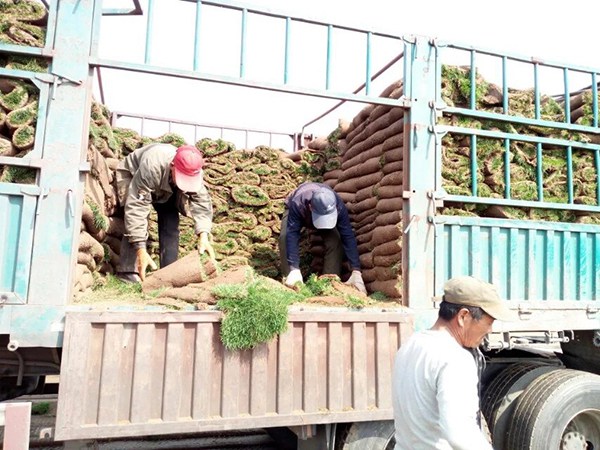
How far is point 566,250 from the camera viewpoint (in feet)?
12.2

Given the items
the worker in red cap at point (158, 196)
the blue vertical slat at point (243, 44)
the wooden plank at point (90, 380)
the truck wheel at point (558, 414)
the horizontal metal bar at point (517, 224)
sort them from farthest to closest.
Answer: the worker in red cap at point (158, 196), the horizontal metal bar at point (517, 224), the truck wheel at point (558, 414), the blue vertical slat at point (243, 44), the wooden plank at point (90, 380)

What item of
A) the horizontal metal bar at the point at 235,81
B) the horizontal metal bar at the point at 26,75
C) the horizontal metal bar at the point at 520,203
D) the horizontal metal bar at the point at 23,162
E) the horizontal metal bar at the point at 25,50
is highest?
the horizontal metal bar at the point at 235,81

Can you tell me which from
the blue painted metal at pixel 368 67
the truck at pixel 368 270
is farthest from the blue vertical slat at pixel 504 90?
the blue painted metal at pixel 368 67

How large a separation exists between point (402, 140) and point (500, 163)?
819 millimetres

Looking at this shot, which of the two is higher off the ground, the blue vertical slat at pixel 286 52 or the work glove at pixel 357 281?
the blue vertical slat at pixel 286 52

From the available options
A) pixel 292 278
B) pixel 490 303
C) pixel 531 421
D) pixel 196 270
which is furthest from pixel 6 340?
pixel 531 421

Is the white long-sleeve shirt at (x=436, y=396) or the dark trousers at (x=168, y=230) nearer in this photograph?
the white long-sleeve shirt at (x=436, y=396)

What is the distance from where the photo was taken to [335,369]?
2.97 m

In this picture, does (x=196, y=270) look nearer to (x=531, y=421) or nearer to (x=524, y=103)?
(x=531, y=421)

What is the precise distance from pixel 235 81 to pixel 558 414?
325 cm

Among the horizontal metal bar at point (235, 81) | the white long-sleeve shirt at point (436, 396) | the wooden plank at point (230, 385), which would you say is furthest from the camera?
the horizontal metal bar at point (235, 81)

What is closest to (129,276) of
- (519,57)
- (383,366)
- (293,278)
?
(293,278)

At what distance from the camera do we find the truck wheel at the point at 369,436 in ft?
9.91

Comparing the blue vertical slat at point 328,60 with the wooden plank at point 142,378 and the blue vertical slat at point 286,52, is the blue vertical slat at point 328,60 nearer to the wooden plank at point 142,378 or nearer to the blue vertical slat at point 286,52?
the blue vertical slat at point 286,52
